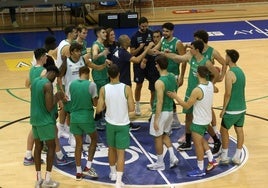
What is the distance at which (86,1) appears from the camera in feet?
61.8

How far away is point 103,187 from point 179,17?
14526mm

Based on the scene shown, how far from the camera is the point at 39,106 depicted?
7664mm

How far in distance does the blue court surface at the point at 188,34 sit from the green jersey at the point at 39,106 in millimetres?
9608

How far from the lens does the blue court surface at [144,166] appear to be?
27.2 ft

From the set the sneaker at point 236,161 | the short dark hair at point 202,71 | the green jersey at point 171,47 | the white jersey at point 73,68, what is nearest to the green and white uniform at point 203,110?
the short dark hair at point 202,71

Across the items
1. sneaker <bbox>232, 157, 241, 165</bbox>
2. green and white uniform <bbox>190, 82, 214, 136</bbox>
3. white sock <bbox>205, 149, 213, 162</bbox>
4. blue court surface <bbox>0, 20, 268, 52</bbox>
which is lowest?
sneaker <bbox>232, 157, 241, 165</bbox>

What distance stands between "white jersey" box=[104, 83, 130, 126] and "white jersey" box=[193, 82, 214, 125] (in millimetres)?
1115

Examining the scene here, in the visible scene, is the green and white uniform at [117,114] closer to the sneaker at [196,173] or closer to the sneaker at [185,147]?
the sneaker at [196,173]

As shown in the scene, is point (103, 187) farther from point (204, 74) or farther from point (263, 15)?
point (263, 15)

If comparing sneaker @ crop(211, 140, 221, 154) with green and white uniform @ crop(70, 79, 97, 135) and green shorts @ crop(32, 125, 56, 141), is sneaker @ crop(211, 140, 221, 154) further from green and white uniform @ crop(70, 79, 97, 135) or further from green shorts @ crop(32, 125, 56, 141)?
green shorts @ crop(32, 125, 56, 141)

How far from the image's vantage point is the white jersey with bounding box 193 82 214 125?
806 cm

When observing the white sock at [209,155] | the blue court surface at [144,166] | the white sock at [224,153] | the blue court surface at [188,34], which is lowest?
the blue court surface at [144,166]

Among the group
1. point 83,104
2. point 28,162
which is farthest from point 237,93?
point 28,162

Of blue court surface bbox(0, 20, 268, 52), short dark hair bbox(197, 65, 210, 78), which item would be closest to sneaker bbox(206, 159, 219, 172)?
short dark hair bbox(197, 65, 210, 78)
